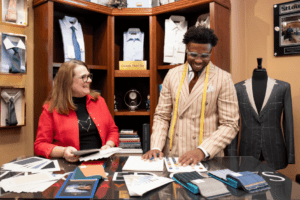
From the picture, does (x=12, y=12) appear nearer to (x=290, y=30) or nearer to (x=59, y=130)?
(x=59, y=130)

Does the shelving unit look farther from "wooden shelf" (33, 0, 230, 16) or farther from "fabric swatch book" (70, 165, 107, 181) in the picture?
"fabric swatch book" (70, 165, 107, 181)

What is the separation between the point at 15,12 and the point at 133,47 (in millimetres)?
1231

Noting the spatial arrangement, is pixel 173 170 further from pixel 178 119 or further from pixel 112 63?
pixel 112 63

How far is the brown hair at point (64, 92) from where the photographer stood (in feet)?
5.90

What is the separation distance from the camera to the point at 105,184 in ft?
3.54

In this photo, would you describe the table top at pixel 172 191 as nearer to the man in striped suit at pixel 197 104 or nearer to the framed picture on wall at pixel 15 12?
the man in striped suit at pixel 197 104

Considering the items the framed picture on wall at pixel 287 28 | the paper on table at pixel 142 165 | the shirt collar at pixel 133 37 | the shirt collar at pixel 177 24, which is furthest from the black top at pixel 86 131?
the framed picture on wall at pixel 287 28

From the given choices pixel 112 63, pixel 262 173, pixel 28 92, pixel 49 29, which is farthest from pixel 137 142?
pixel 262 173

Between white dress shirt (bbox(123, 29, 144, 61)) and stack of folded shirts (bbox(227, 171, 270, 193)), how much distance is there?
2.14m

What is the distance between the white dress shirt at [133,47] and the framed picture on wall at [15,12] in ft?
3.48

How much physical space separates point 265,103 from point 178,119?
88 centimetres

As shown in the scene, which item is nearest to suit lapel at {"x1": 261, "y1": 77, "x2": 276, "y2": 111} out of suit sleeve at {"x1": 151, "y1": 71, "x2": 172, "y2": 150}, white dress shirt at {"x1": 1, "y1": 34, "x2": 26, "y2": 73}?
suit sleeve at {"x1": 151, "y1": 71, "x2": 172, "y2": 150}

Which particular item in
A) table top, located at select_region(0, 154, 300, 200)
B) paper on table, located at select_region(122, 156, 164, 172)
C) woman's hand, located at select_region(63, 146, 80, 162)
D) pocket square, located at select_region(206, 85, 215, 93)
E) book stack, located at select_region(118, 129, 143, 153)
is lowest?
book stack, located at select_region(118, 129, 143, 153)

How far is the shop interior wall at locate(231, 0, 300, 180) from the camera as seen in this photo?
2514 millimetres
